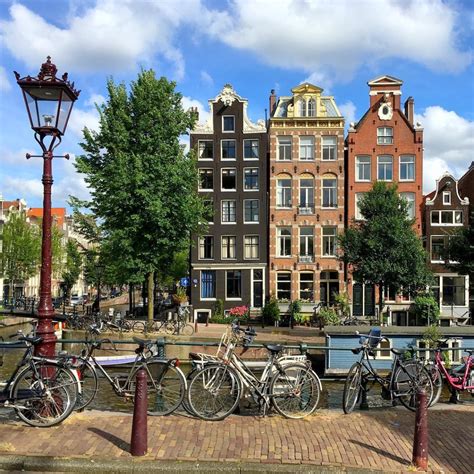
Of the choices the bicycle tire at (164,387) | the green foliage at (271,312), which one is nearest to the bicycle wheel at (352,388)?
the bicycle tire at (164,387)

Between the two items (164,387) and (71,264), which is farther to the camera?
(71,264)

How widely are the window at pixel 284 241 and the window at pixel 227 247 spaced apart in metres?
3.09

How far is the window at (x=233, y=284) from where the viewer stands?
33.3m

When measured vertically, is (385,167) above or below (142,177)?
above

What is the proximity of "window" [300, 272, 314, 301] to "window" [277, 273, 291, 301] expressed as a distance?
855 mm

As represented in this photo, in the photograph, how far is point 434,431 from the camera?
20.5ft

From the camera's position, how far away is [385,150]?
111 ft

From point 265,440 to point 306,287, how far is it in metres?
28.0

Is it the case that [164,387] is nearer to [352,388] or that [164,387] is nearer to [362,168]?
[352,388]

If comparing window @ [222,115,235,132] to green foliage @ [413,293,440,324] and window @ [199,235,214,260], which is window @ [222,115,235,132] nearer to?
window @ [199,235,214,260]

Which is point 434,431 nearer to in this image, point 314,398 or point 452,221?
point 314,398

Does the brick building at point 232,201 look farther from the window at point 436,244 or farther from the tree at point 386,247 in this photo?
the window at point 436,244

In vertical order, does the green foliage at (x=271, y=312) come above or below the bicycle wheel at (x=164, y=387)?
below

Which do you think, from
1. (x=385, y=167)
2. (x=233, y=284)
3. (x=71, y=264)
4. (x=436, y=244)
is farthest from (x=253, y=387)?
(x=71, y=264)
